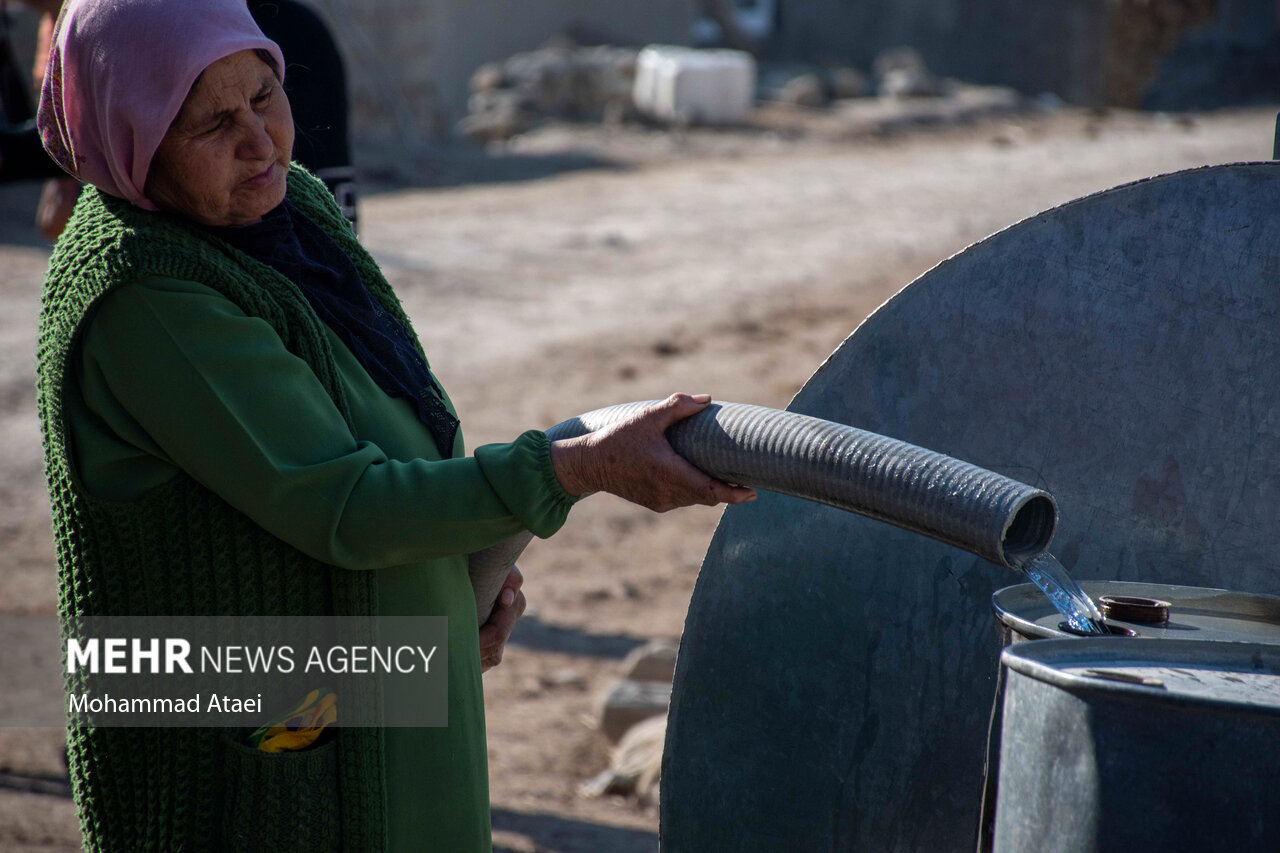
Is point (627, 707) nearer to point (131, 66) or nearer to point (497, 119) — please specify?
point (131, 66)

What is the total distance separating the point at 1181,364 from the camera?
5.81 feet

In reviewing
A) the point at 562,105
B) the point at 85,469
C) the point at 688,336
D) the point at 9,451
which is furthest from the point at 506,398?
the point at 562,105

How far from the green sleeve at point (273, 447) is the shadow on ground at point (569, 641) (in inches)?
125

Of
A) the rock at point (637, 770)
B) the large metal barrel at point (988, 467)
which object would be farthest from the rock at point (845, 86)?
the large metal barrel at point (988, 467)

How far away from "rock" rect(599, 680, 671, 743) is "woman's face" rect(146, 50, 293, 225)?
8.52 ft

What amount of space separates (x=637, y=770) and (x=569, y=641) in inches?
42.0

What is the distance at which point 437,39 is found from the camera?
20062 millimetres

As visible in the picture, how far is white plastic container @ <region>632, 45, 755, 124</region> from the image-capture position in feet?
58.1

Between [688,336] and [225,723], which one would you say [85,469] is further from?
[688,336]

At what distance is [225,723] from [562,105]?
695 inches

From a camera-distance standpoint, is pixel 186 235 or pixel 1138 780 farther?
pixel 186 235

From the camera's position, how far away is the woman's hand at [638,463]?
1.42 meters

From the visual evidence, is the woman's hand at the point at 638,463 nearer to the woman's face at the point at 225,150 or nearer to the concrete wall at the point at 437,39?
the woman's face at the point at 225,150

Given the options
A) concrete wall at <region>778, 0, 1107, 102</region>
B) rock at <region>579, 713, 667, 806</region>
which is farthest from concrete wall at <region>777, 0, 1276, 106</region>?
rock at <region>579, 713, 667, 806</region>
